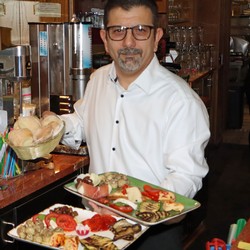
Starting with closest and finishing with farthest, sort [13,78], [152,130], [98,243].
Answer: [98,243] → [152,130] → [13,78]

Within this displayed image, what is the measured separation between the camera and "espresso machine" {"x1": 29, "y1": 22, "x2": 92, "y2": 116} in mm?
2910

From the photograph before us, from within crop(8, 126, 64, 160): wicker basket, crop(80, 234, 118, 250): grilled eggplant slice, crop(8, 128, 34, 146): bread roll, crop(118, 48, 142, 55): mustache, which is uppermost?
crop(118, 48, 142, 55): mustache

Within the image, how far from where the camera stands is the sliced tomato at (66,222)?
66.6 inches

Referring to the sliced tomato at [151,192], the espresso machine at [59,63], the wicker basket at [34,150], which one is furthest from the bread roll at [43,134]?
the espresso machine at [59,63]

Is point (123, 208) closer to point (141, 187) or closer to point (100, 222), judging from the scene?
point (100, 222)

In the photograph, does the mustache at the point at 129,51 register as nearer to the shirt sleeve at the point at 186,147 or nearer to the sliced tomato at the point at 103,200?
the shirt sleeve at the point at 186,147

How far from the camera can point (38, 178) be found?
7.48 ft

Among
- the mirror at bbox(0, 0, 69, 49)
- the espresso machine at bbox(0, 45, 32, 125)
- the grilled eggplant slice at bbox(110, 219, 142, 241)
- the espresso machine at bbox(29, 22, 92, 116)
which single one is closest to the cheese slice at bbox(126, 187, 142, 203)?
the grilled eggplant slice at bbox(110, 219, 142, 241)

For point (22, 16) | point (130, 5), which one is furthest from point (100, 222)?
point (22, 16)

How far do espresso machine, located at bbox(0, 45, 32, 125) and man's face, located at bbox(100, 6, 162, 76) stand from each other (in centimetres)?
72

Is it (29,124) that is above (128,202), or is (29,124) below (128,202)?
above

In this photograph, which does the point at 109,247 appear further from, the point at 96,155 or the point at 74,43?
the point at 74,43

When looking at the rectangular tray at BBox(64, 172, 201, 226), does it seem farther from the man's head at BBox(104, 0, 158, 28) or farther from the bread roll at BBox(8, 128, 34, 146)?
the man's head at BBox(104, 0, 158, 28)

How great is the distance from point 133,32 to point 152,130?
40 cm
